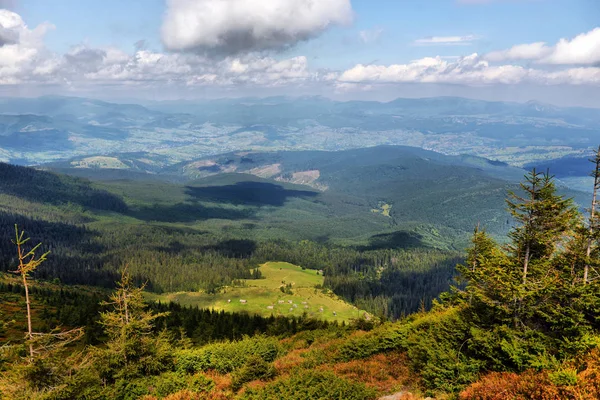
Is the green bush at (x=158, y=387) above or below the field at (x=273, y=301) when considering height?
above

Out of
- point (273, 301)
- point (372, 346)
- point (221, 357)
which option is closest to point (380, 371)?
point (372, 346)

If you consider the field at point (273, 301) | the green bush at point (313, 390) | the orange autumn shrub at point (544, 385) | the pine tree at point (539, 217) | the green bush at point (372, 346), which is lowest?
the field at point (273, 301)

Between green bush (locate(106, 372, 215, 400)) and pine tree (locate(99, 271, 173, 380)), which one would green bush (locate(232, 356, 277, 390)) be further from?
pine tree (locate(99, 271, 173, 380))

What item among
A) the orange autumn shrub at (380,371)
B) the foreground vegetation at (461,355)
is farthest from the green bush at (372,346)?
the orange autumn shrub at (380,371)

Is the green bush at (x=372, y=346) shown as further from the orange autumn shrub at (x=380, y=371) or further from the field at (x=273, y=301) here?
the field at (x=273, y=301)

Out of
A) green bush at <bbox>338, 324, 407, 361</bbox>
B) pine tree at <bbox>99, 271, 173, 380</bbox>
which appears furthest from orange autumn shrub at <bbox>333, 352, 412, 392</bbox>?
pine tree at <bbox>99, 271, 173, 380</bbox>

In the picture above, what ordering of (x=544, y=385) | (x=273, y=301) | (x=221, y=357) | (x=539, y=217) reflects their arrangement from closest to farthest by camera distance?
1. (x=544, y=385)
2. (x=539, y=217)
3. (x=221, y=357)
4. (x=273, y=301)

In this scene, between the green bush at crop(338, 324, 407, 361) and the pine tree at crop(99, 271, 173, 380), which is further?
the green bush at crop(338, 324, 407, 361)

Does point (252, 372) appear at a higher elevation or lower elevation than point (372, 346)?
higher

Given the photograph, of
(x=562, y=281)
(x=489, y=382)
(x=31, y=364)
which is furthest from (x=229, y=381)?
(x=562, y=281)

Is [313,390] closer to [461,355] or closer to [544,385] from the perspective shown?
[461,355]
